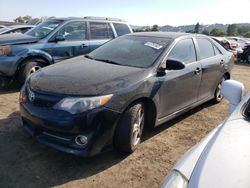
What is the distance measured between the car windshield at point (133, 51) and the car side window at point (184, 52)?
0.17 meters

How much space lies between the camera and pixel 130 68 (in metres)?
3.80

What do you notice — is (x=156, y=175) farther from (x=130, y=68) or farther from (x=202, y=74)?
(x=202, y=74)

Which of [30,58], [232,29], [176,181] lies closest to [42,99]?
[176,181]

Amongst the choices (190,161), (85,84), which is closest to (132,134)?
(85,84)

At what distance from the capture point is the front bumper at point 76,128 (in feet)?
9.95

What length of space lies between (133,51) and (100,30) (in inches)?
138

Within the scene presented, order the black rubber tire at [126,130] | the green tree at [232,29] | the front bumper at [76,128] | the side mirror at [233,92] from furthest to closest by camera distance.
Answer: the green tree at [232,29], the black rubber tire at [126,130], the front bumper at [76,128], the side mirror at [233,92]

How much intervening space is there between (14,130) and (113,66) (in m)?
1.76

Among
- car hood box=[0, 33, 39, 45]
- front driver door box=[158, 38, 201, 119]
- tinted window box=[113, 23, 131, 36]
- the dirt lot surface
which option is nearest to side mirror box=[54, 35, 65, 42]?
car hood box=[0, 33, 39, 45]

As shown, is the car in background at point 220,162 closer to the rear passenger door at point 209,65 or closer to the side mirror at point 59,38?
the rear passenger door at point 209,65

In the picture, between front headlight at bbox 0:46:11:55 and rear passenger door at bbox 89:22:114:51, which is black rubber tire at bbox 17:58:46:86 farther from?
rear passenger door at bbox 89:22:114:51

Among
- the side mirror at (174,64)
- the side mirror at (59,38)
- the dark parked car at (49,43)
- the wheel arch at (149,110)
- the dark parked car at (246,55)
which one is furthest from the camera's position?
the dark parked car at (246,55)

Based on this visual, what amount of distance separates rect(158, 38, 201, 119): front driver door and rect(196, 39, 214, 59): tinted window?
11.4 inches

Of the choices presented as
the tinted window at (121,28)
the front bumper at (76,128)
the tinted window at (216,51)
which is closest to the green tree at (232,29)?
the tinted window at (121,28)
